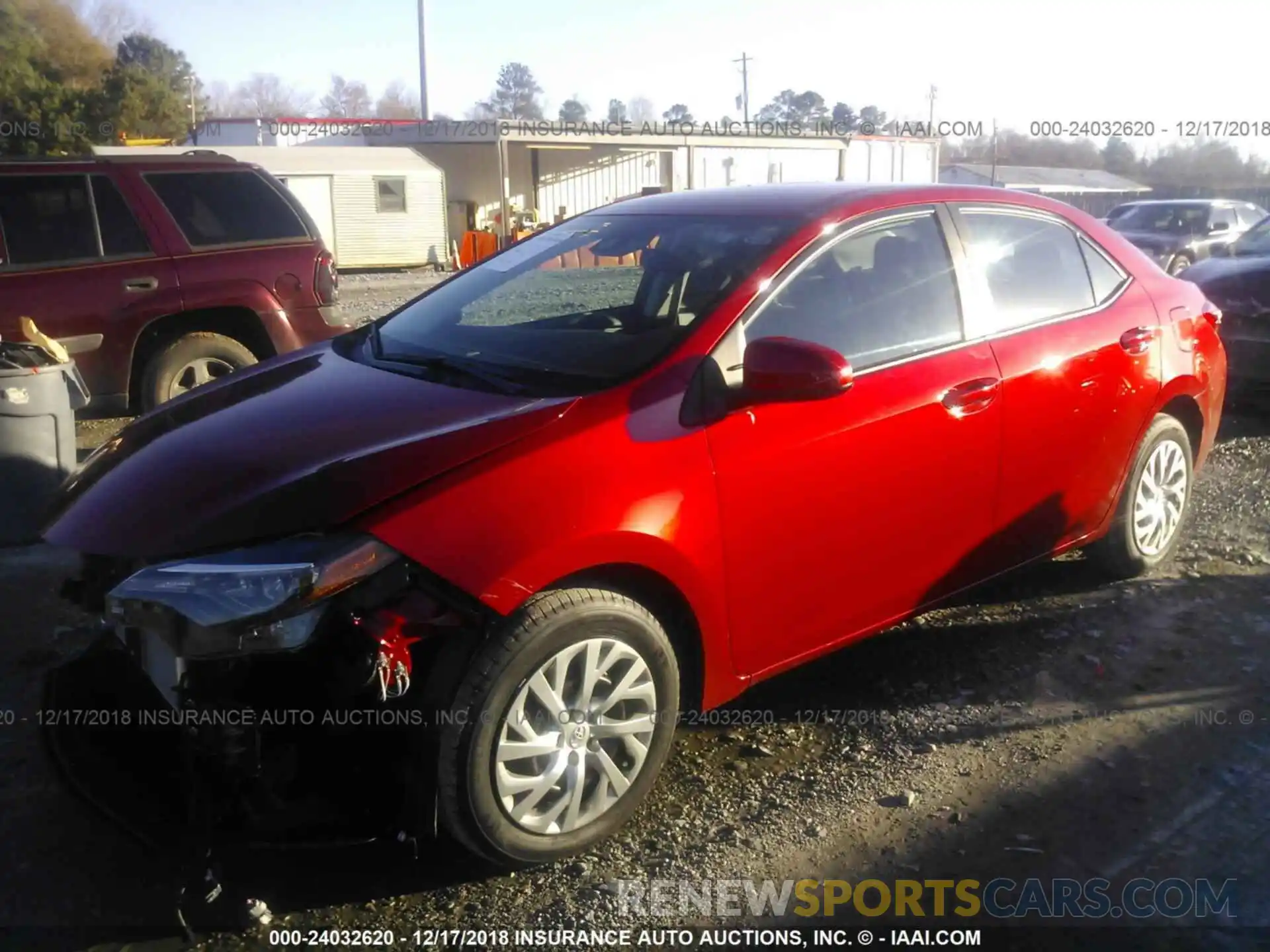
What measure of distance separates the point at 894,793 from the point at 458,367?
1870 mm

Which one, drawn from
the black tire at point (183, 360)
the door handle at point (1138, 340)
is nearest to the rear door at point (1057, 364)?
the door handle at point (1138, 340)

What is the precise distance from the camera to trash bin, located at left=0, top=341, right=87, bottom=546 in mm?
5582

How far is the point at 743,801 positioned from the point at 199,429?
1941mm

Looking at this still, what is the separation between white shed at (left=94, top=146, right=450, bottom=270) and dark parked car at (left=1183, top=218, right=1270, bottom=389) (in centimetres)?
2138

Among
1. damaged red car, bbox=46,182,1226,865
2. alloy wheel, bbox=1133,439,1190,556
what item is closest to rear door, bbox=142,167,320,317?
damaged red car, bbox=46,182,1226,865

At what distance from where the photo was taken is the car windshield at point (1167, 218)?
2088 cm

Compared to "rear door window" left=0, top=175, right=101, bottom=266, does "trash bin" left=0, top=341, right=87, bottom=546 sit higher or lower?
lower

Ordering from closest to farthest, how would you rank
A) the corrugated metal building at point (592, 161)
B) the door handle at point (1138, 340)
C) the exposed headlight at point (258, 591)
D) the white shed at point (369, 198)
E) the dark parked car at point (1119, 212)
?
the exposed headlight at point (258, 591) < the door handle at point (1138, 340) < the dark parked car at point (1119, 212) < the white shed at point (369, 198) < the corrugated metal building at point (592, 161)

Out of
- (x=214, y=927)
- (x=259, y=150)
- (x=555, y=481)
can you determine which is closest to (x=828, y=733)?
(x=555, y=481)

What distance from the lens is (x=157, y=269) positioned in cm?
714

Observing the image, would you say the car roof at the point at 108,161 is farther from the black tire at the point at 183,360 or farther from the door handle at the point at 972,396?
the door handle at the point at 972,396

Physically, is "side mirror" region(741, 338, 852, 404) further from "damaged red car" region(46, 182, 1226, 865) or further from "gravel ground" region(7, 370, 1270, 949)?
"gravel ground" region(7, 370, 1270, 949)

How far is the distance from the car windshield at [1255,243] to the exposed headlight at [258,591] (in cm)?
898

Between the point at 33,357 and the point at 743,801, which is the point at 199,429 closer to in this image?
the point at 743,801
